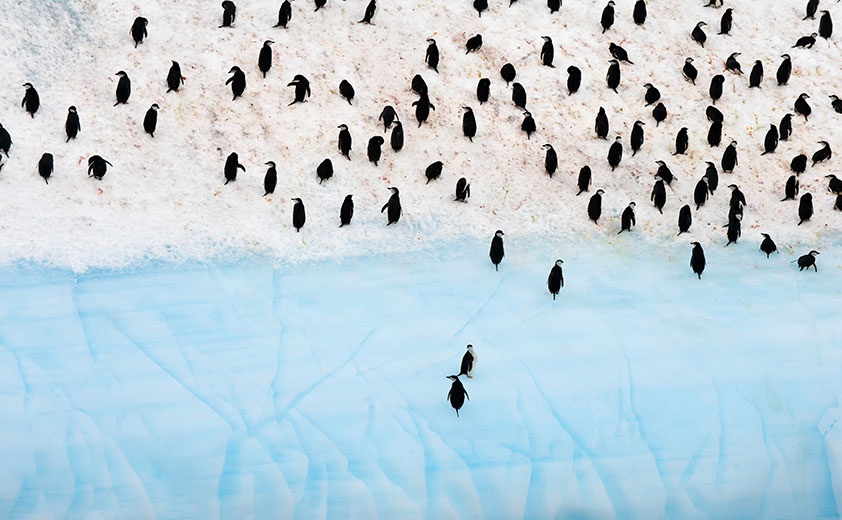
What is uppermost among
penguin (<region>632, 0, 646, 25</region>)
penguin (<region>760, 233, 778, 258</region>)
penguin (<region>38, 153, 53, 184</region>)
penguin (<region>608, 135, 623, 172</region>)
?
penguin (<region>632, 0, 646, 25</region>)

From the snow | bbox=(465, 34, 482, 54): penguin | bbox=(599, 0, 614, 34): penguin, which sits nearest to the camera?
the snow

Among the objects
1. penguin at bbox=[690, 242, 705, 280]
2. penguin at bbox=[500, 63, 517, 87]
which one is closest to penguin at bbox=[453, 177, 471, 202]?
penguin at bbox=[500, 63, 517, 87]

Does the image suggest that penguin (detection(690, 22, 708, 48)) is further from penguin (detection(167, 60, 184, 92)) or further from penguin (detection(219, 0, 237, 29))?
penguin (detection(167, 60, 184, 92))

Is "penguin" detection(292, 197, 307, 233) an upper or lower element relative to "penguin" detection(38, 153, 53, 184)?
lower

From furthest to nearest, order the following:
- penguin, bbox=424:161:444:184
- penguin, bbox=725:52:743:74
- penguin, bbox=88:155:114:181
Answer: penguin, bbox=725:52:743:74 < penguin, bbox=424:161:444:184 < penguin, bbox=88:155:114:181

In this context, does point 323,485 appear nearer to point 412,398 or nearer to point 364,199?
point 412,398

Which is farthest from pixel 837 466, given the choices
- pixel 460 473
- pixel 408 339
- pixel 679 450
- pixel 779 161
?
pixel 779 161

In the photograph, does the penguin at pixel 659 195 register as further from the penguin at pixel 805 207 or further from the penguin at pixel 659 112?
the penguin at pixel 805 207
